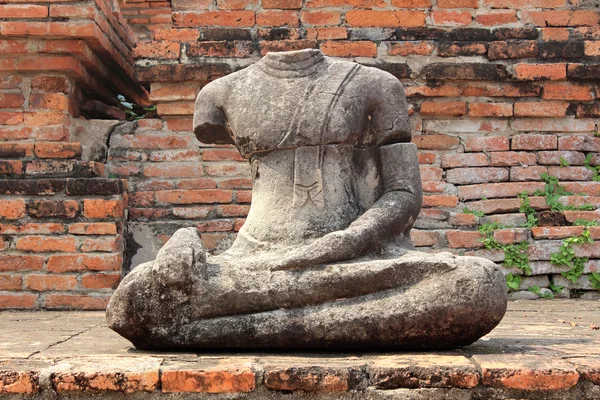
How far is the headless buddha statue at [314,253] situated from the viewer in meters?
2.87

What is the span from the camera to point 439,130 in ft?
17.7

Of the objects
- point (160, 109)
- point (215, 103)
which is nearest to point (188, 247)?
point (215, 103)

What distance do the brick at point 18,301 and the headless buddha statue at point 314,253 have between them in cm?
198

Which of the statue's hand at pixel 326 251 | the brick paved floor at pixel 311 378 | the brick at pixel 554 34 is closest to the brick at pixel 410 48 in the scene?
the brick at pixel 554 34

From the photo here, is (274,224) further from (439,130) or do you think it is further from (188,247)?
(439,130)

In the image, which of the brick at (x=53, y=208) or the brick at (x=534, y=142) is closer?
the brick at (x=53, y=208)

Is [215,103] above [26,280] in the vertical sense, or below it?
above

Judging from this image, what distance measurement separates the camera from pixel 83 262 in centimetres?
487

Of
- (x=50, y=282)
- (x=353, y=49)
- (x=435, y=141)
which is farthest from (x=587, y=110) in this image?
(x=50, y=282)

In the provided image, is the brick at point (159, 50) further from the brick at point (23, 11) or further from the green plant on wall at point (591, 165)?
the green plant on wall at point (591, 165)

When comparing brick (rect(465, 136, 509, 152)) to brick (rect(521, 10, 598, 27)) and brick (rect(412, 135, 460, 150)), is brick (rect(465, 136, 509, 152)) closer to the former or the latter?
brick (rect(412, 135, 460, 150))

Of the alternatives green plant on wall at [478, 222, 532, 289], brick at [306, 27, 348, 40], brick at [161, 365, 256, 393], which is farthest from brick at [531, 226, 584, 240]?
brick at [161, 365, 256, 393]

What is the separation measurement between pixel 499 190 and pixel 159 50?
98.6 inches

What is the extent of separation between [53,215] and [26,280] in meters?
0.44
